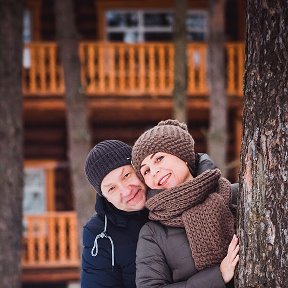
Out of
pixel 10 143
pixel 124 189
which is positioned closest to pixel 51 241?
pixel 10 143

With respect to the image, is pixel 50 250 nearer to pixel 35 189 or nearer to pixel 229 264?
pixel 35 189

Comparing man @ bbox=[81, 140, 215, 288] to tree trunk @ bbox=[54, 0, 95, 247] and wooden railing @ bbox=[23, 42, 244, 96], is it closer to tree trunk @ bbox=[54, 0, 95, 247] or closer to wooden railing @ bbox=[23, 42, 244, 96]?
tree trunk @ bbox=[54, 0, 95, 247]

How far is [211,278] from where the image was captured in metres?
2.82

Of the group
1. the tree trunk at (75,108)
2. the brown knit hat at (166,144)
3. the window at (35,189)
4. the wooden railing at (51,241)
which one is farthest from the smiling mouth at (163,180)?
the window at (35,189)

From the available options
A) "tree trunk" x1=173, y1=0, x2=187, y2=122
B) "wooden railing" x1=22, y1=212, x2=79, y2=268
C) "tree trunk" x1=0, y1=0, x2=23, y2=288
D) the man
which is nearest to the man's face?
the man

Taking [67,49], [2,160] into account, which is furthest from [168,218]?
[67,49]

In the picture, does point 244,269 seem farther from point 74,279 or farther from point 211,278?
point 74,279

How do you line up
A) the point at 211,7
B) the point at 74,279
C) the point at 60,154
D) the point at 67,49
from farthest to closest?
the point at 60,154, the point at 74,279, the point at 211,7, the point at 67,49

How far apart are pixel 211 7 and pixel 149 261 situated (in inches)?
331

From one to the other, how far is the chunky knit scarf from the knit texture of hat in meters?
0.53

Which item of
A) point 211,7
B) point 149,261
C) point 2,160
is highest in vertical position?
point 211,7

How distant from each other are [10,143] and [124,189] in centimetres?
568

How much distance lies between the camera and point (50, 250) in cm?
1246

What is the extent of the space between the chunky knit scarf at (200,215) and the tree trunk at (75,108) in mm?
6950
